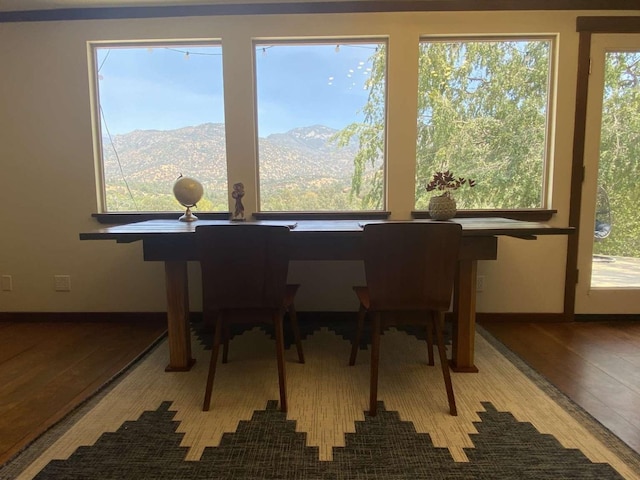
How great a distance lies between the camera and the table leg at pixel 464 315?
1.97m

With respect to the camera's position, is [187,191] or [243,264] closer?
[243,264]

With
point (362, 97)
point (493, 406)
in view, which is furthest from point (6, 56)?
point (493, 406)

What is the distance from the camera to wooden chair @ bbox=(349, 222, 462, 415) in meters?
1.53

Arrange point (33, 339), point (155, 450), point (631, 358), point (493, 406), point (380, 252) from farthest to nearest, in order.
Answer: point (33, 339), point (631, 358), point (493, 406), point (380, 252), point (155, 450)

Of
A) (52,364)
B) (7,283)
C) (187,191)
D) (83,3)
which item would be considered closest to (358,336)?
(187,191)

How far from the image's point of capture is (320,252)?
1926 millimetres

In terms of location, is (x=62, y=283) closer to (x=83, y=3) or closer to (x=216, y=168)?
(x=216, y=168)

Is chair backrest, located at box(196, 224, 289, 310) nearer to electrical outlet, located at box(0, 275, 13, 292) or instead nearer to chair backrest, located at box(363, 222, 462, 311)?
chair backrest, located at box(363, 222, 462, 311)

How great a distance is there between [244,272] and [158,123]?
1.85 meters

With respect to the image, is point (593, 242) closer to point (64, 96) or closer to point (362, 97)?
point (362, 97)

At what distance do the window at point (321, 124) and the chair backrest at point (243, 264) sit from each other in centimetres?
127

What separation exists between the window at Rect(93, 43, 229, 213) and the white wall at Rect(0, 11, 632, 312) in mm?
110

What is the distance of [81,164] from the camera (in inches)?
109

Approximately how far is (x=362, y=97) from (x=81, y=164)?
2.18 m
